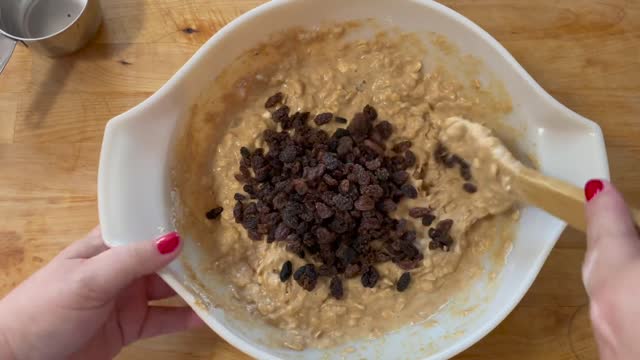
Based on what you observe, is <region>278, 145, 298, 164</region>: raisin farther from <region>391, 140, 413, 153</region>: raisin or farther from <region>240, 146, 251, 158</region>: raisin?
<region>391, 140, 413, 153</region>: raisin

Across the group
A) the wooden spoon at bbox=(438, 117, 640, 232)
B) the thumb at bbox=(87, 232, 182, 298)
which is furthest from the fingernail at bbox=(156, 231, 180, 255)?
the wooden spoon at bbox=(438, 117, 640, 232)

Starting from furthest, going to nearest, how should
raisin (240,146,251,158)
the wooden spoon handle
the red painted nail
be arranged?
raisin (240,146,251,158), the wooden spoon handle, the red painted nail

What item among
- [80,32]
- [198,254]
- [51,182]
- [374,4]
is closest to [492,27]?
[374,4]

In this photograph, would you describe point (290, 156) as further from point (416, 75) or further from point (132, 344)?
point (132, 344)

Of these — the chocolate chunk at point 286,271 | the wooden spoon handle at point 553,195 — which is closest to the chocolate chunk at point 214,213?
the chocolate chunk at point 286,271

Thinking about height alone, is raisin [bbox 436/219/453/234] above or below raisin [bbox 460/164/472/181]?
below

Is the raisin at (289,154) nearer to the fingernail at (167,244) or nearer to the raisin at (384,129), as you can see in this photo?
the raisin at (384,129)
